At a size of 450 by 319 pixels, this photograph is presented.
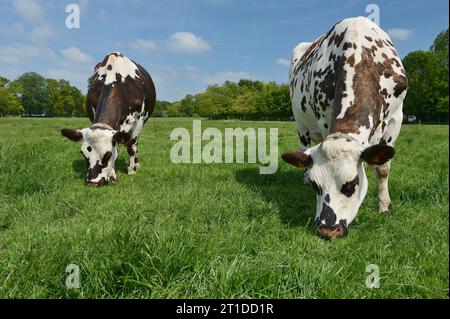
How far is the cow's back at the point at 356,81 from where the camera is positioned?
4004 mm

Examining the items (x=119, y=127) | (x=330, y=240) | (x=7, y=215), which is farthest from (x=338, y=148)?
(x=119, y=127)

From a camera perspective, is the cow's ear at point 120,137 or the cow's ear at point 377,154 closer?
the cow's ear at point 377,154

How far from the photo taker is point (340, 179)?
3436 millimetres

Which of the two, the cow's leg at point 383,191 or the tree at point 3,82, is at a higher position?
the tree at point 3,82

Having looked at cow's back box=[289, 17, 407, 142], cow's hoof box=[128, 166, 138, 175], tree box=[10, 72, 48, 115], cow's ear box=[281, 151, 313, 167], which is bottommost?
cow's hoof box=[128, 166, 138, 175]

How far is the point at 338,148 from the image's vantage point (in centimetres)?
347

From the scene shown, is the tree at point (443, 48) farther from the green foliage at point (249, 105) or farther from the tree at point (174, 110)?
the tree at point (174, 110)

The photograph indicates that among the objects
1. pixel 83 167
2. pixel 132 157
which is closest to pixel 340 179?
pixel 132 157

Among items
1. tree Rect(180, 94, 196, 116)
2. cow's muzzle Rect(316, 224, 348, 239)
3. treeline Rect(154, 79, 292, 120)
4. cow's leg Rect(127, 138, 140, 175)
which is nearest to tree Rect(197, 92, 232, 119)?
treeline Rect(154, 79, 292, 120)

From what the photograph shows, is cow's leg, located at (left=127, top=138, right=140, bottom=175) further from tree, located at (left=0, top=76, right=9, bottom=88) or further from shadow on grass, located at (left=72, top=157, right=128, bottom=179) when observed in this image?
tree, located at (left=0, top=76, right=9, bottom=88)

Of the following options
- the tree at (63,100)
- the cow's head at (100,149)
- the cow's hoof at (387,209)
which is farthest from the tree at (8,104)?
the cow's hoof at (387,209)

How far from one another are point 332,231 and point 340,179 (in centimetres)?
52

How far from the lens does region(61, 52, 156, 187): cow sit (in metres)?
6.16

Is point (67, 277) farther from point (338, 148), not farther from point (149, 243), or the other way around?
point (338, 148)
